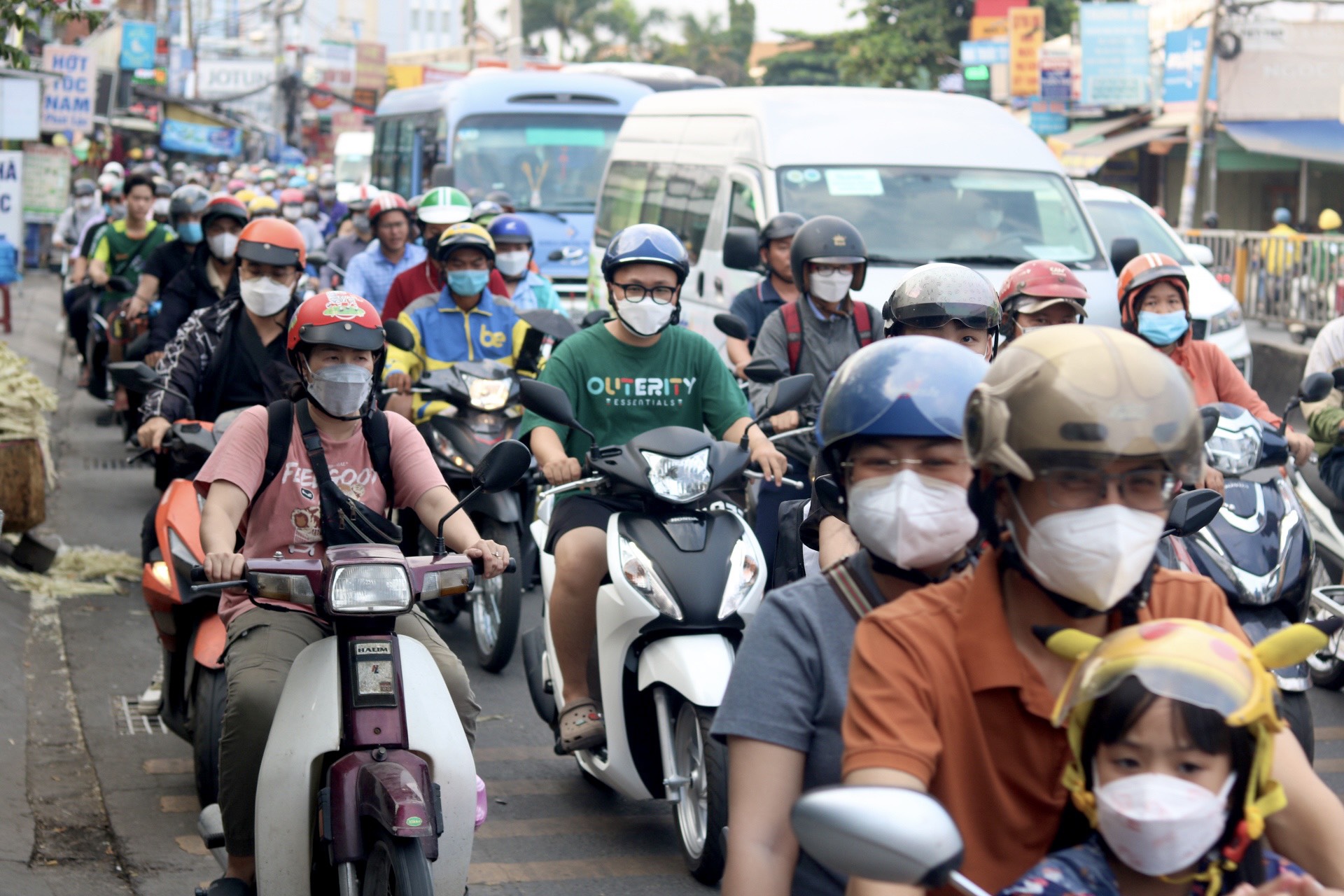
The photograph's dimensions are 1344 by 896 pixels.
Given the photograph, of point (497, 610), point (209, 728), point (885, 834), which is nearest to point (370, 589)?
point (209, 728)

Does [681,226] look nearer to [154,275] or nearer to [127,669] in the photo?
[154,275]

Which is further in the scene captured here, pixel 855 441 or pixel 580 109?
pixel 580 109

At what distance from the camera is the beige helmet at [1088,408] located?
1.79 m

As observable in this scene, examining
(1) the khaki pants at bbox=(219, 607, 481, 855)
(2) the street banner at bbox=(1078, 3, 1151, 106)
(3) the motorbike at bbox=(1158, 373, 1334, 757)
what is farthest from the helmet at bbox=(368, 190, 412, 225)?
(2) the street banner at bbox=(1078, 3, 1151, 106)

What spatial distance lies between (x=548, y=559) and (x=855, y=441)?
300cm

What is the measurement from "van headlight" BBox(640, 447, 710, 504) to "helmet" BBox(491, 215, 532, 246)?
5484 millimetres

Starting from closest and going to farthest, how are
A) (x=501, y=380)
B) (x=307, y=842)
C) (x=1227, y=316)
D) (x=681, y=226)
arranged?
(x=307, y=842) < (x=501, y=380) < (x=681, y=226) < (x=1227, y=316)

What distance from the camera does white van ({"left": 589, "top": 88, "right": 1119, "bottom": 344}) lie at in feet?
31.7

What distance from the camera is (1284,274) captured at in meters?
18.4

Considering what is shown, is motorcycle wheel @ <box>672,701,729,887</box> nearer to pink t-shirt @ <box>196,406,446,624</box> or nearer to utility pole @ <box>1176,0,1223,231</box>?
pink t-shirt @ <box>196,406,446,624</box>

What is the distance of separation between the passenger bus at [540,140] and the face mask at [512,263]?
22.3 ft

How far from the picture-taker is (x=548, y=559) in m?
5.32

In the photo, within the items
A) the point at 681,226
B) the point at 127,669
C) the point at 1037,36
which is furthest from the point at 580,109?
the point at 1037,36

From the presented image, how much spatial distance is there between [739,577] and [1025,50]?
1349 inches
